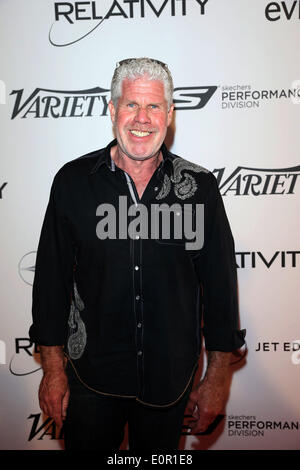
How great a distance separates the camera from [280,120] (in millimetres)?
2148

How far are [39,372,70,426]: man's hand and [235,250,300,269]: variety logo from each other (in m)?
1.25

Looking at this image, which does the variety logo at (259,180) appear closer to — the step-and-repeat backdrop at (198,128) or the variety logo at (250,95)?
the step-and-repeat backdrop at (198,128)

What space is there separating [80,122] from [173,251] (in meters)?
1.14

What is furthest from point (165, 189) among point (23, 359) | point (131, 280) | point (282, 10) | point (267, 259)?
point (23, 359)

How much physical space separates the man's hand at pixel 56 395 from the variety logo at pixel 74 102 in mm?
1425

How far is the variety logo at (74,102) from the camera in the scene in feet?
7.01

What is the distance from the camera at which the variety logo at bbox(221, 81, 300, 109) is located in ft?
6.98

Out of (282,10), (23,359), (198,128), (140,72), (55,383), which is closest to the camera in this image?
(140,72)

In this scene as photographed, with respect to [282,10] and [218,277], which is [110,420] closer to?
[218,277]

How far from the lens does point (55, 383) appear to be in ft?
4.88

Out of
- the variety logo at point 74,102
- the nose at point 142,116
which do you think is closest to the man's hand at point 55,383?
the nose at point 142,116

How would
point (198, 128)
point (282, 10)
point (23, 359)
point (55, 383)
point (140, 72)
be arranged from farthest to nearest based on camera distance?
point (23, 359), point (198, 128), point (282, 10), point (55, 383), point (140, 72)

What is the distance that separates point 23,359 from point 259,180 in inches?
71.3

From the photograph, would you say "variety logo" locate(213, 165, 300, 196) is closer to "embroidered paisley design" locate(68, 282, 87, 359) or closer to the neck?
the neck
